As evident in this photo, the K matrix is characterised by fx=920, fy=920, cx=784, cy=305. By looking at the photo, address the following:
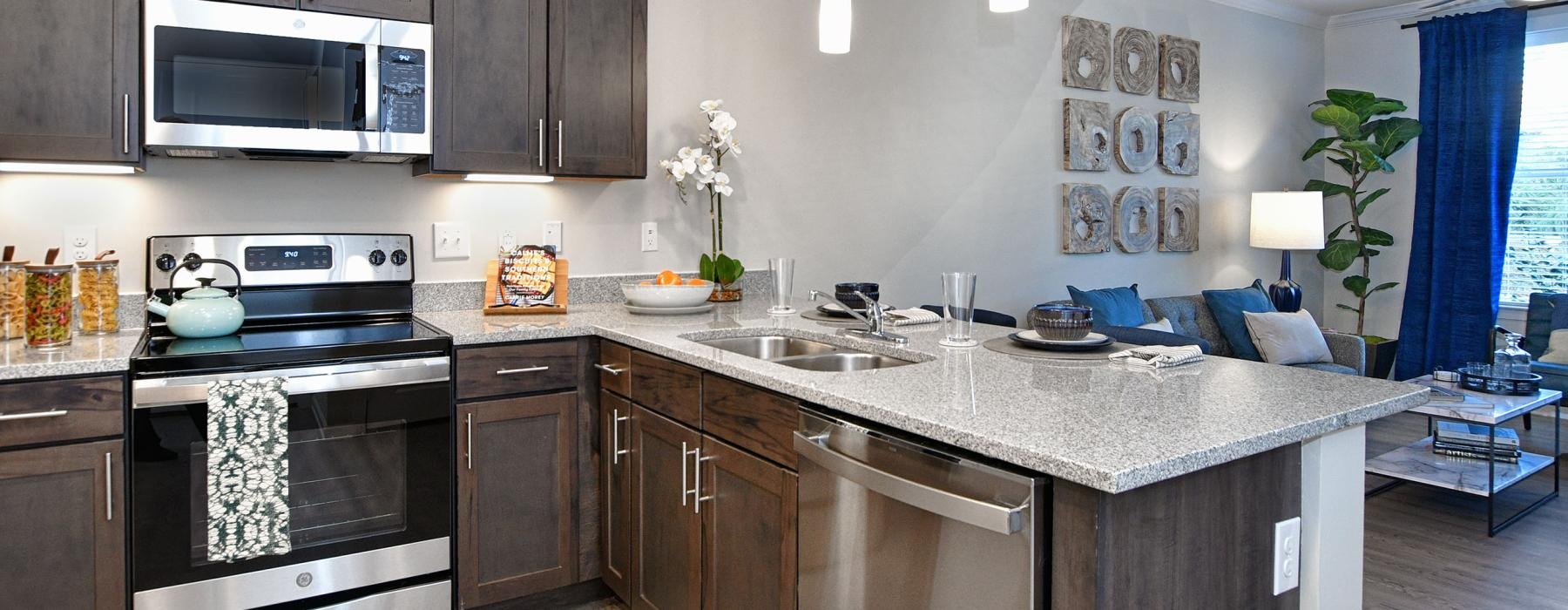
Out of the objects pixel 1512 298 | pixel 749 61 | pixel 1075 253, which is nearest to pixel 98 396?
pixel 749 61

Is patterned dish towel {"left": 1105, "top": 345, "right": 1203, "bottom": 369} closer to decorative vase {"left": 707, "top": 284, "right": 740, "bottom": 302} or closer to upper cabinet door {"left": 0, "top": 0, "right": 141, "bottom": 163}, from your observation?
decorative vase {"left": 707, "top": 284, "right": 740, "bottom": 302}

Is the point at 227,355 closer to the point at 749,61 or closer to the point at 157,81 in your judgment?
the point at 157,81

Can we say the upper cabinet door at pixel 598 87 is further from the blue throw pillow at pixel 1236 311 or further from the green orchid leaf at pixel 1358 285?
the green orchid leaf at pixel 1358 285

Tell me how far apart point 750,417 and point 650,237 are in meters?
1.61

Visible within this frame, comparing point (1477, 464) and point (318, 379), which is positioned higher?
point (318, 379)

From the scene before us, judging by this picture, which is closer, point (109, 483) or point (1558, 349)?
point (109, 483)

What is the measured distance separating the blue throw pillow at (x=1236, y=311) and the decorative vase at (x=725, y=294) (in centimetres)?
301

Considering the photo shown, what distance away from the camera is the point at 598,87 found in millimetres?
2846

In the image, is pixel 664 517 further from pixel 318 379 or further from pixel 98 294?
pixel 98 294

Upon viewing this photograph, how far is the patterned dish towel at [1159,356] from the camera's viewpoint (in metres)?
1.81

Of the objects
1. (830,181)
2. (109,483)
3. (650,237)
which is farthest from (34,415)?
(830,181)

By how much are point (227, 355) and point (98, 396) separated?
0.25 metres

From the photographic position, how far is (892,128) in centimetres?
395

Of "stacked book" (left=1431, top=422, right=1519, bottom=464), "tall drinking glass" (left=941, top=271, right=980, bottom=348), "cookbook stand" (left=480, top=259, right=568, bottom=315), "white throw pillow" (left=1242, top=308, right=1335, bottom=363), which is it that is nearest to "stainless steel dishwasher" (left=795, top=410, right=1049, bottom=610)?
"tall drinking glass" (left=941, top=271, right=980, bottom=348)
